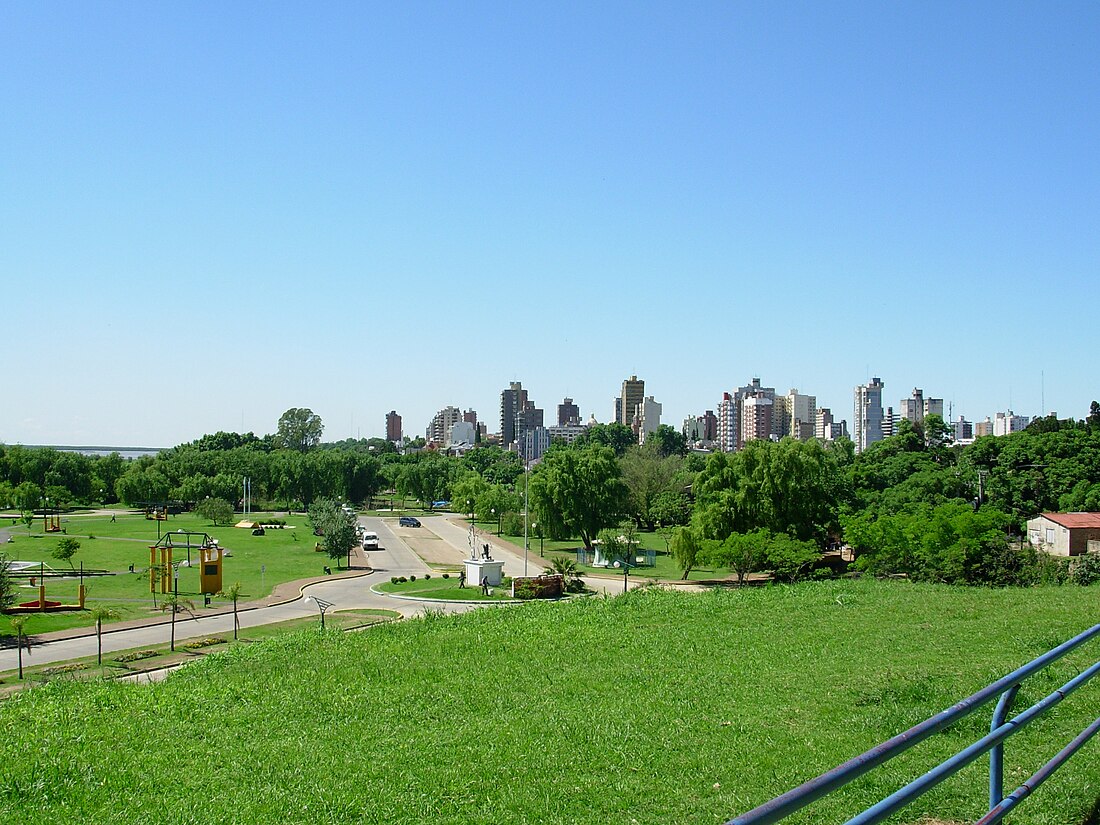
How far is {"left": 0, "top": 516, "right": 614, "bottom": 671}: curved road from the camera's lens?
30094 mm

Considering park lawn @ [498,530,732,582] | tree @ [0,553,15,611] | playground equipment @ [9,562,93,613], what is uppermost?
tree @ [0,553,15,611]

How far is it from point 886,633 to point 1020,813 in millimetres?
11166

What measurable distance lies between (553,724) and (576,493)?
48961 mm

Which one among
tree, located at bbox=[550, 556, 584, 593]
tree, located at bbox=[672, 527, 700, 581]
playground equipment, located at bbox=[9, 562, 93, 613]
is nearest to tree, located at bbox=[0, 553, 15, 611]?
playground equipment, located at bbox=[9, 562, 93, 613]

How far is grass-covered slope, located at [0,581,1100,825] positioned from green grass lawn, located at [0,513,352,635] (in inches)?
961

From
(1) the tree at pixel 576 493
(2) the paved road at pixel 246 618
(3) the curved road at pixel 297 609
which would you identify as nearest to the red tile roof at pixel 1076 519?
(1) the tree at pixel 576 493

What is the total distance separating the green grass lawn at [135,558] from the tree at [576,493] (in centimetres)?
1262

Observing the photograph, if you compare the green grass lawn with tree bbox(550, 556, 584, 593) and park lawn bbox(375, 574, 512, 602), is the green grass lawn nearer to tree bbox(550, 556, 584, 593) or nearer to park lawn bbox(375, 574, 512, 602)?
park lawn bbox(375, 574, 512, 602)

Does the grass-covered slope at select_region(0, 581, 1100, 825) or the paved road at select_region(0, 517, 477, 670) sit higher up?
the grass-covered slope at select_region(0, 581, 1100, 825)

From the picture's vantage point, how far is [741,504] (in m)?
42.8

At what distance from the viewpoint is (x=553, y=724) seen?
10.2 meters

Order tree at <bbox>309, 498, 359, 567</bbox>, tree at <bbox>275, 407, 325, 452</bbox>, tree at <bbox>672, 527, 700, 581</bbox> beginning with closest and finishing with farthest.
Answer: tree at <bbox>672, 527, 700, 581</bbox>
tree at <bbox>309, 498, 359, 567</bbox>
tree at <bbox>275, 407, 325, 452</bbox>

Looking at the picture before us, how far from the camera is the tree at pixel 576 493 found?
193ft

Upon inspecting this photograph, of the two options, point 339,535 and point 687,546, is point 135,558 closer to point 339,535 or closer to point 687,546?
point 339,535
